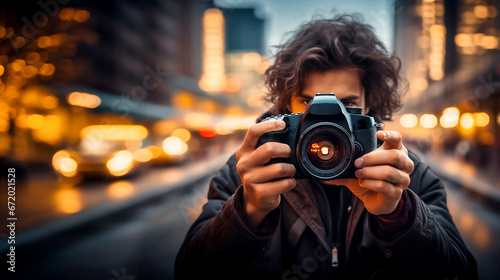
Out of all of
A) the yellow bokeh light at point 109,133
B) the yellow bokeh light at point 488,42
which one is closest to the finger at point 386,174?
the yellow bokeh light at point 109,133

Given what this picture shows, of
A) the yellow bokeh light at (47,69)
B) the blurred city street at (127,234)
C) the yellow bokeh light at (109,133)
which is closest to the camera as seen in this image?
the blurred city street at (127,234)

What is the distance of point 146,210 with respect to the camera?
6.91 meters

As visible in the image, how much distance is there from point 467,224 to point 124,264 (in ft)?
18.0

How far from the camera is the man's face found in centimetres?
156

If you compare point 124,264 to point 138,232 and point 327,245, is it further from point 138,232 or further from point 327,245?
point 327,245

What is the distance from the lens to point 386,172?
47.4 inches

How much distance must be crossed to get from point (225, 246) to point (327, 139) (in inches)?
23.5

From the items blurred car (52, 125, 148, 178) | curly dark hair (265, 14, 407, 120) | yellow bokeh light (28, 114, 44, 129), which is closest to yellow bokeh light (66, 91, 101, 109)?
yellow bokeh light (28, 114, 44, 129)

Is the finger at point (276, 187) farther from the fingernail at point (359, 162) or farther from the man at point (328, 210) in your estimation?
the fingernail at point (359, 162)

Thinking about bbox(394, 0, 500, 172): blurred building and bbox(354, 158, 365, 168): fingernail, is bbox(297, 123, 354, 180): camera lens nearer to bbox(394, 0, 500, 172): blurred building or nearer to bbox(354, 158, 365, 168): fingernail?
bbox(354, 158, 365, 168): fingernail

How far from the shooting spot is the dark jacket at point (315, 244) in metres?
1.31

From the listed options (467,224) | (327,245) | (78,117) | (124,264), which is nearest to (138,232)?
(124,264)

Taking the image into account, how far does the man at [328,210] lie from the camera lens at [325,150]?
0.19 feet

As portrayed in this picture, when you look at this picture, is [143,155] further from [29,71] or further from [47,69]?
[29,71]
